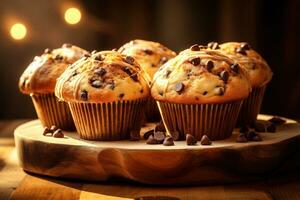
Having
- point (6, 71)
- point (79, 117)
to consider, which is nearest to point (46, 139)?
point (79, 117)

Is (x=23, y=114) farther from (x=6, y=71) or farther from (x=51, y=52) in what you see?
(x=51, y=52)

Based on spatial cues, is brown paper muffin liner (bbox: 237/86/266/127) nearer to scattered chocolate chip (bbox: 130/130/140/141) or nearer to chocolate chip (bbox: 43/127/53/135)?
scattered chocolate chip (bbox: 130/130/140/141)

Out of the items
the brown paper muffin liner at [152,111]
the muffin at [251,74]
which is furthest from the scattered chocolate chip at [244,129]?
the brown paper muffin liner at [152,111]

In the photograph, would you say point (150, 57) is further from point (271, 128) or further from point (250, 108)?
point (271, 128)

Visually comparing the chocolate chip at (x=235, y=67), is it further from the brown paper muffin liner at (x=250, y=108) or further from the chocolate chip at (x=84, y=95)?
the chocolate chip at (x=84, y=95)

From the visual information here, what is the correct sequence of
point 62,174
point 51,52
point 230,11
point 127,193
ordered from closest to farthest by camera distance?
1. point 127,193
2. point 62,174
3. point 51,52
4. point 230,11

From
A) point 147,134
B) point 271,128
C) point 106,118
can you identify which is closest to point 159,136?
point 147,134

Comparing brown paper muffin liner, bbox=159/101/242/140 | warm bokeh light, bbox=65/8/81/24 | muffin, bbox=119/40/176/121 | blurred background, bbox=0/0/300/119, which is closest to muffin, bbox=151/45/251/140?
brown paper muffin liner, bbox=159/101/242/140
